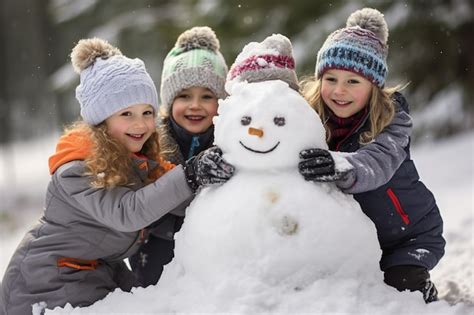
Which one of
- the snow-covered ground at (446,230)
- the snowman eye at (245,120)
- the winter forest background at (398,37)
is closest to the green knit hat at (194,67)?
the snowman eye at (245,120)

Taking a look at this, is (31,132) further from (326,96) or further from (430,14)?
(326,96)

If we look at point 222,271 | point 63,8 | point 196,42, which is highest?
point 63,8

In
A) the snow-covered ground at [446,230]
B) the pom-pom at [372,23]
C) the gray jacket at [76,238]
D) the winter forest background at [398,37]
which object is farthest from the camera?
the winter forest background at [398,37]

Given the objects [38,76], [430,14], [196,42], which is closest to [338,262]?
[196,42]

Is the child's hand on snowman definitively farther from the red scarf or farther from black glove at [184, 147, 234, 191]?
the red scarf

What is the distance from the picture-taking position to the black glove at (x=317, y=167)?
238 centimetres

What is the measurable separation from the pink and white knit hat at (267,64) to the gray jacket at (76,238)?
0.54 m

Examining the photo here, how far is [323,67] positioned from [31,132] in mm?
23192

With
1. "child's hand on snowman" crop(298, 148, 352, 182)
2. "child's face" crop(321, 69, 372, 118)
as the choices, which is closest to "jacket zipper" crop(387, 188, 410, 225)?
"child's face" crop(321, 69, 372, 118)

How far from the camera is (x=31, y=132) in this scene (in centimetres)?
2447

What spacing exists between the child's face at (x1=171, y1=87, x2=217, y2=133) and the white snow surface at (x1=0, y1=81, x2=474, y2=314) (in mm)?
869

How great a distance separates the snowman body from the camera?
2.33 m

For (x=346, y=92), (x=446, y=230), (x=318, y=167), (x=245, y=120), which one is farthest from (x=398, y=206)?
(x=446, y=230)

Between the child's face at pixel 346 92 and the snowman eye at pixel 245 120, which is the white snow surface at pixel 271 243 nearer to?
the snowman eye at pixel 245 120
